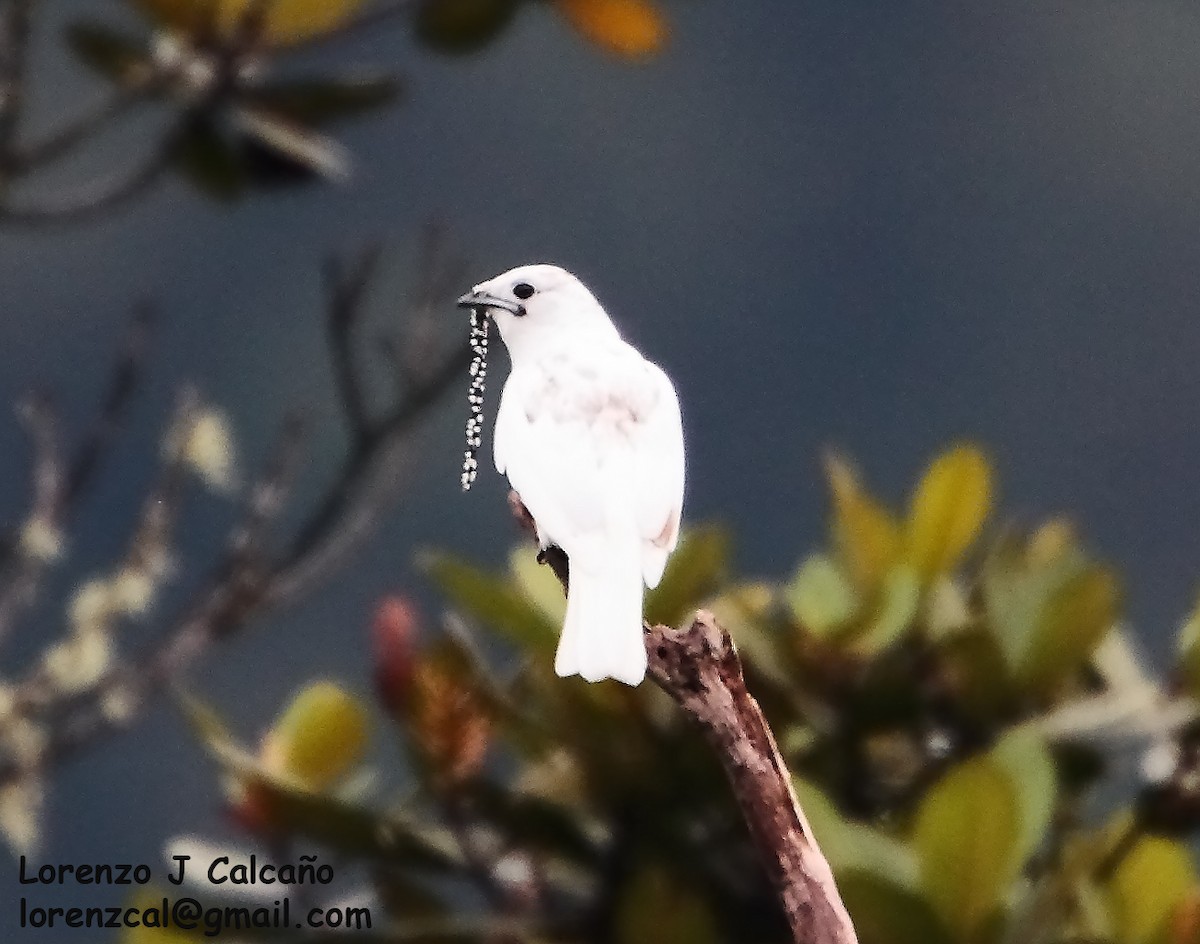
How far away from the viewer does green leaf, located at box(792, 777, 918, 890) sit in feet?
4.38

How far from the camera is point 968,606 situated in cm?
176

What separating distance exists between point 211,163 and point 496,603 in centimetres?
73

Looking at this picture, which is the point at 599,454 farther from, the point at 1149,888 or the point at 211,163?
the point at 211,163

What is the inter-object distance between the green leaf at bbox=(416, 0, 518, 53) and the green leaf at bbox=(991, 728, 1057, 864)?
997 millimetres

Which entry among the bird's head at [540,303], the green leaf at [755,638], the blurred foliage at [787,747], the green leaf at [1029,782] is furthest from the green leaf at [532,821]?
the bird's head at [540,303]

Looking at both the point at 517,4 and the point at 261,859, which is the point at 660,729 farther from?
the point at 517,4

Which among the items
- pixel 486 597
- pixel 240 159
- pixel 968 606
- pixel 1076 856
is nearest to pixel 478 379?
pixel 486 597

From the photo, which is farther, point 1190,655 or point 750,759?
point 1190,655

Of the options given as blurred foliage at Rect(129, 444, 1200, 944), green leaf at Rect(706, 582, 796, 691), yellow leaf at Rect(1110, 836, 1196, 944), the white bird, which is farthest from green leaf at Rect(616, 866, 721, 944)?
the white bird

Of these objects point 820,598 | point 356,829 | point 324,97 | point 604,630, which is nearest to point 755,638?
point 820,598

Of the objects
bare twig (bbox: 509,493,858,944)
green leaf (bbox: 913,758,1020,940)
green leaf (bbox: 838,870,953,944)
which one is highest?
green leaf (bbox: 913,758,1020,940)

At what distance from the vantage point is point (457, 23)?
1970mm

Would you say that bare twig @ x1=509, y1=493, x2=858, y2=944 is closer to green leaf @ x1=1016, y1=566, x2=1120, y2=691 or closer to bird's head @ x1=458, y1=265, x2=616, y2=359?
bird's head @ x1=458, y1=265, x2=616, y2=359

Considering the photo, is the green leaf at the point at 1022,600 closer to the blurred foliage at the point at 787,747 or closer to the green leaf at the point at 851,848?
the blurred foliage at the point at 787,747
